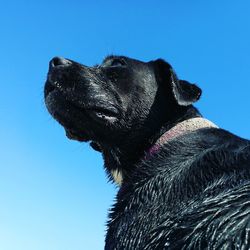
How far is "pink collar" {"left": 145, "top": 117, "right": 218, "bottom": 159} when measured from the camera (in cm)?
421

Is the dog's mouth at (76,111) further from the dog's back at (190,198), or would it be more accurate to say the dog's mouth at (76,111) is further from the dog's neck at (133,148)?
the dog's back at (190,198)

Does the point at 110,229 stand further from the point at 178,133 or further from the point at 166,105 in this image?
the point at 166,105

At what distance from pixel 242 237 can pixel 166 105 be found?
257 centimetres

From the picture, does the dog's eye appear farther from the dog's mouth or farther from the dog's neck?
the dog's neck

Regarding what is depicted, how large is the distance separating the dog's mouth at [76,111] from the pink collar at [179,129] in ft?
1.88

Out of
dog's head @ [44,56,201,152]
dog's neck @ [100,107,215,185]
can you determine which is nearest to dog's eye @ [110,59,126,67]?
dog's head @ [44,56,201,152]

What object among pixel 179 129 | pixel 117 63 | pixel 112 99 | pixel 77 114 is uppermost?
pixel 117 63

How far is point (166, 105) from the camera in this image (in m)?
4.93

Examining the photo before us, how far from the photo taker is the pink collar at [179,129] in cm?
421

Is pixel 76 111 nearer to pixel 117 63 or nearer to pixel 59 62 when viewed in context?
pixel 59 62

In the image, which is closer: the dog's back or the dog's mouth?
the dog's back

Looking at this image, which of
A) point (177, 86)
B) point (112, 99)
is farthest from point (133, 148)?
point (177, 86)

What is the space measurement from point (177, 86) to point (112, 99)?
0.64m

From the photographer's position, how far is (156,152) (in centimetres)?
411
